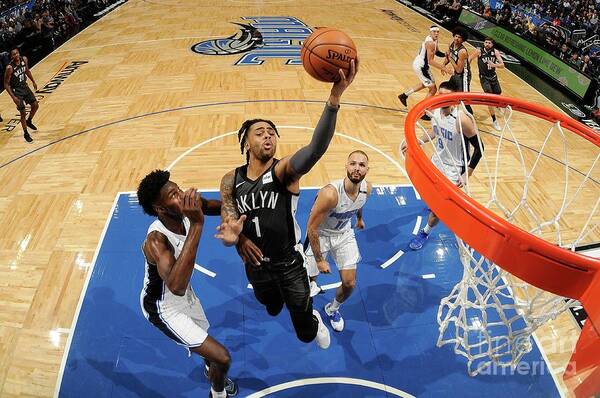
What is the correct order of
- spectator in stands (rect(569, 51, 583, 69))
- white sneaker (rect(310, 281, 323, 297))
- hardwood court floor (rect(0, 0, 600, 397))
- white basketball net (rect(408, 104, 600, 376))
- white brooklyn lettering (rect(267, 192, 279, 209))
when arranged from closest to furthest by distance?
1. white brooklyn lettering (rect(267, 192, 279, 209))
2. white basketball net (rect(408, 104, 600, 376))
3. white sneaker (rect(310, 281, 323, 297))
4. hardwood court floor (rect(0, 0, 600, 397))
5. spectator in stands (rect(569, 51, 583, 69))

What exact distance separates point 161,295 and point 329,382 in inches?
67.5

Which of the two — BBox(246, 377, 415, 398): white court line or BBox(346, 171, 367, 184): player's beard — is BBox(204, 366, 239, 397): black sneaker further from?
BBox(346, 171, 367, 184): player's beard

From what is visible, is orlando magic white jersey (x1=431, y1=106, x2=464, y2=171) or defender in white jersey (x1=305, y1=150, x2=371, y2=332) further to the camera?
orlando magic white jersey (x1=431, y1=106, x2=464, y2=171)

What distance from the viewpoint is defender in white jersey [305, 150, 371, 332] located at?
146 inches

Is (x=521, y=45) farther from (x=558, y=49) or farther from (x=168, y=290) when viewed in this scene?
(x=168, y=290)

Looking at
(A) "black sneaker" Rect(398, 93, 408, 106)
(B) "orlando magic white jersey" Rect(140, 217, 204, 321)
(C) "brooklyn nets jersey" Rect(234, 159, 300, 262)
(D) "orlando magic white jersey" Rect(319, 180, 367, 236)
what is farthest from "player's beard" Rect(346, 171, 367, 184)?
(A) "black sneaker" Rect(398, 93, 408, 106)

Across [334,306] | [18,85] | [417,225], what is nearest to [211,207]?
[334,306]

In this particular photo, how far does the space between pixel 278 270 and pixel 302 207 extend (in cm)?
252

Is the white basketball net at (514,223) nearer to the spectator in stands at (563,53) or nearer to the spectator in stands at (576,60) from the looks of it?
the spectator in stands at (576,60)

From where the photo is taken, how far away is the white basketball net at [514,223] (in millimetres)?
3365

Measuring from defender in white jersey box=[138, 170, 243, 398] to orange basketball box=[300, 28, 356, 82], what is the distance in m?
1.17

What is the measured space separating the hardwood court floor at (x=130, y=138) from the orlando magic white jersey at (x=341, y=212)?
2283 mm

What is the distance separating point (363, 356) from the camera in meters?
4.00

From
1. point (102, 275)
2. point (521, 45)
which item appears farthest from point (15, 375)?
point (521, 45)
